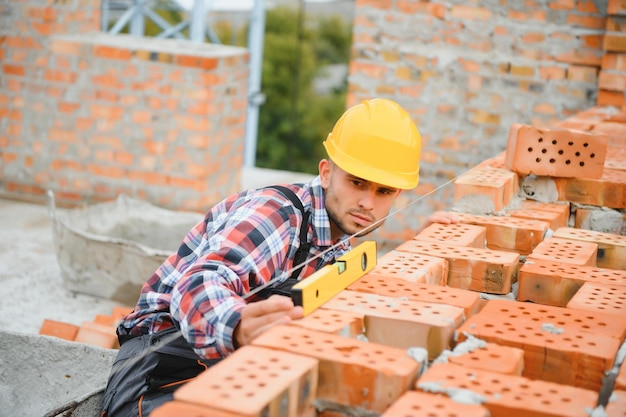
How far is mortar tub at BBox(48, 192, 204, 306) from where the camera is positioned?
17.3ft

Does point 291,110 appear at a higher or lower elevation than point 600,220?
lower

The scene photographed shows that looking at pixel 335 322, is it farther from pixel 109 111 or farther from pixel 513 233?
pixel 109 111

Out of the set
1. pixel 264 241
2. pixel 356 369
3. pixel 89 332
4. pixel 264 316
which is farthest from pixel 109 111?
pixel 356 369

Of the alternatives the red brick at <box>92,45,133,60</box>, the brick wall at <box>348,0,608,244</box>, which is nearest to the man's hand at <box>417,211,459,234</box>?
the brick wall at <box>348,0,608,244</box>

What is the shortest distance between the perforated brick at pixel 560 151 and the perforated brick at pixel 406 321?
1673 mm

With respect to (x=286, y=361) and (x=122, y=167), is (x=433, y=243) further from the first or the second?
(x=122, y=167)

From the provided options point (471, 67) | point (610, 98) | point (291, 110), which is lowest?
point (291, 110)

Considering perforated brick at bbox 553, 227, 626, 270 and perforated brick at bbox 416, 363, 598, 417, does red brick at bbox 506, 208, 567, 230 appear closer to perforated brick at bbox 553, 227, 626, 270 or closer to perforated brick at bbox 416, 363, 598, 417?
perforated brick at bbox 553, 227, 626, 270

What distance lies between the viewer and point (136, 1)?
11.3m

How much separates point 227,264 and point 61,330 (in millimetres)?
2032

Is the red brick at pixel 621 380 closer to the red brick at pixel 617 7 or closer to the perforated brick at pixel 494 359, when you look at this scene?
the perforated brick at pixel 494 359

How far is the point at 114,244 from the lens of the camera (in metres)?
5.29

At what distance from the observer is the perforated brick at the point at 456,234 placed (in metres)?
3.46

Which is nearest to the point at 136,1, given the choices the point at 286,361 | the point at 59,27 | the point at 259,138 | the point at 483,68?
the point at 59,27
